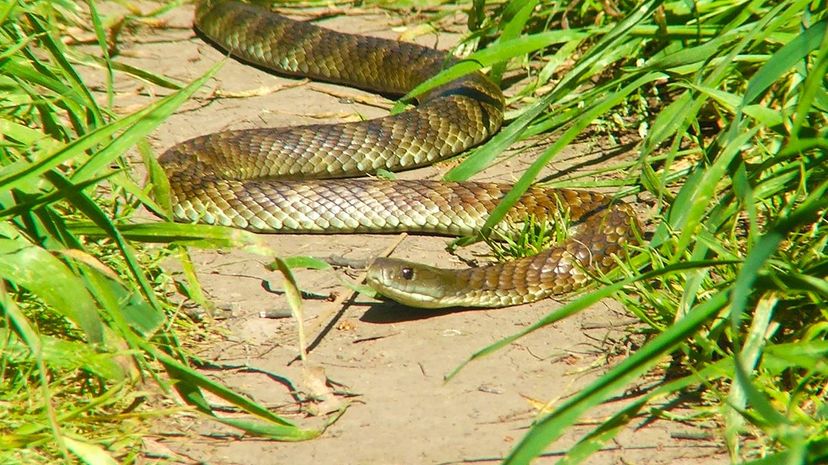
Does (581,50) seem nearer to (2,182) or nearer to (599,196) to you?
(599,196)

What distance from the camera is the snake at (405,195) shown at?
4.55m

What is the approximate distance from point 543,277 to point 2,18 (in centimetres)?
231

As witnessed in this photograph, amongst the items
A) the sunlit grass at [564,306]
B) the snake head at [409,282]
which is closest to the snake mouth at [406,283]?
the snake head at [409,282]

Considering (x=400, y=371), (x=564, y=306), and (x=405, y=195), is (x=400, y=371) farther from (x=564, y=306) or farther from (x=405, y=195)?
(x=405, y=195)

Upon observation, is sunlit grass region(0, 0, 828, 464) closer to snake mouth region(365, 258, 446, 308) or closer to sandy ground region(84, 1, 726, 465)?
sandy ground region(84, 1, 726, 465)

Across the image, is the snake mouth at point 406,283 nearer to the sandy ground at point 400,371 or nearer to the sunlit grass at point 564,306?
the sandy ground at point 400,371

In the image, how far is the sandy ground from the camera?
11.0 feet

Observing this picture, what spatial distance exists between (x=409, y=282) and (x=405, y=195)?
3.83ft

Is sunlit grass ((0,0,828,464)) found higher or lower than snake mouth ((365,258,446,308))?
higher

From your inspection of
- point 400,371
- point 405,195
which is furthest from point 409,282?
point 405,195

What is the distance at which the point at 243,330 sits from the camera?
431 cm

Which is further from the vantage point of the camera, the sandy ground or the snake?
the snake

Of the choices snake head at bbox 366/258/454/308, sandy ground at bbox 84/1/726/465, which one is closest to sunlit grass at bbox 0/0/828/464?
sandy ground at bbox 84/1/726/465

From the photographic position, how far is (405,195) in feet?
18.0
